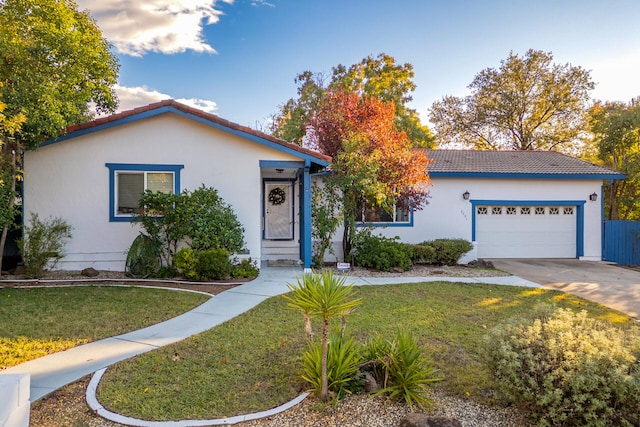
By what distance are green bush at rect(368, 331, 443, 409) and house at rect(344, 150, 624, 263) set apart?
34.4ft

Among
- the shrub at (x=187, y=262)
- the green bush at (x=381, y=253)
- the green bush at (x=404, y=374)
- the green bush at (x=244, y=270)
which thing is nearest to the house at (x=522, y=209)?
the green bush at (x=381, y=253)

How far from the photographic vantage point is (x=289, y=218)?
1312cm

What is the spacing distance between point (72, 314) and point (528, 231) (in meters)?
14.1

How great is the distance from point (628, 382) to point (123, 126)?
1075 cm

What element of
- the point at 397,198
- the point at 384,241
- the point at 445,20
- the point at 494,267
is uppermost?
the point at 445,20

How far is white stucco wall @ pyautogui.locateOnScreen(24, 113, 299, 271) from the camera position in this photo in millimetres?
9766

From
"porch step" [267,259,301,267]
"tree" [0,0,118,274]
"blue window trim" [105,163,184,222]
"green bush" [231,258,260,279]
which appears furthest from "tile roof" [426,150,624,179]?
"tree" [0,0,118,274]

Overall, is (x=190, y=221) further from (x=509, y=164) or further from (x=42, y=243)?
(x=509, y=164)

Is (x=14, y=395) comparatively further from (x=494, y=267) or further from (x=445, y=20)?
(x=445, y=20)

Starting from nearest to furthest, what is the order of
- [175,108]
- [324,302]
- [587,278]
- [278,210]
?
1. [324,302]
2. [175,108]
3. [587,278]
4. [278,210]

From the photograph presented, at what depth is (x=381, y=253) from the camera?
1097 centimetres

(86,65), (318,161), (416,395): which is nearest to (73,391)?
(416,395)

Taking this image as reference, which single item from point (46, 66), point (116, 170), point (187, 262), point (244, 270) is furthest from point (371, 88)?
point (187, 262)

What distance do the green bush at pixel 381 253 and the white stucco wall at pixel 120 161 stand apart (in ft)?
10.1
